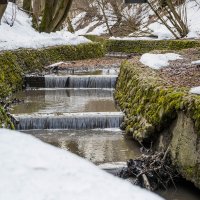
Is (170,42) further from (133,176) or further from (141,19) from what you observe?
(133,176)

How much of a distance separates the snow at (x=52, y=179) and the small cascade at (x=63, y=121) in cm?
624

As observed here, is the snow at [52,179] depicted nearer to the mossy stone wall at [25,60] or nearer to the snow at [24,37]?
the mossy stone wall at [25,60]

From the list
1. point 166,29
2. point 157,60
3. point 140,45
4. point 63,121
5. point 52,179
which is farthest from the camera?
point 166,29

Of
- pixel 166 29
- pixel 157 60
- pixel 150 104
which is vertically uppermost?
pixel 157 60

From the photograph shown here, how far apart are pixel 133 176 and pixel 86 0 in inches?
1644

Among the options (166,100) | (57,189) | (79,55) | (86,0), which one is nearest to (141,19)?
(86,0)

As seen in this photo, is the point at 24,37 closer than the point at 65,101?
No

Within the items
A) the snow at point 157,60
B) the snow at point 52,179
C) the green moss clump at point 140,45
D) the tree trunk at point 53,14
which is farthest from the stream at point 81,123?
the green moss clump at point 140,45

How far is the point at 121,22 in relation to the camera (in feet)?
129

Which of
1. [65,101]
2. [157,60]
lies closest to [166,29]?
[157,60]

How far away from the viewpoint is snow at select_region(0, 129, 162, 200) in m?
3.03

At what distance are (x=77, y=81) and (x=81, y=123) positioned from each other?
5.56 metres

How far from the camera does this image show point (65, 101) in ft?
43.1

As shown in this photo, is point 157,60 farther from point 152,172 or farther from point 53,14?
point 53,14
